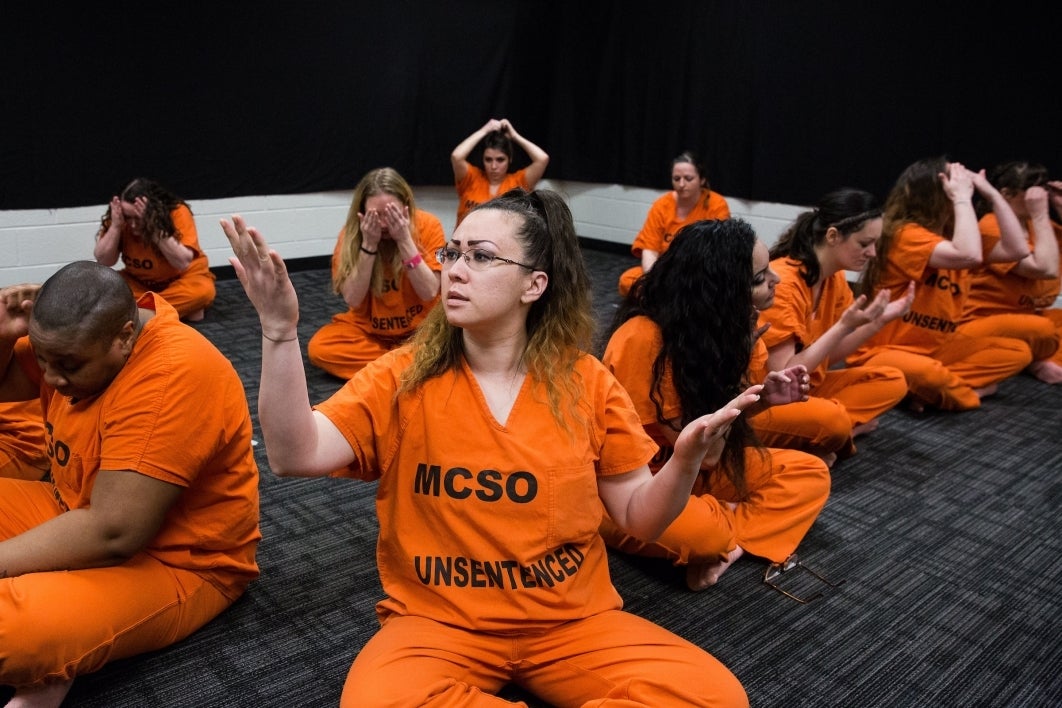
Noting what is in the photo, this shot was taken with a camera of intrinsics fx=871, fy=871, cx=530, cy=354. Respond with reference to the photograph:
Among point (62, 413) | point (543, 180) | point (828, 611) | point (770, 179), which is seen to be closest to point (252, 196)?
point (543, 180)

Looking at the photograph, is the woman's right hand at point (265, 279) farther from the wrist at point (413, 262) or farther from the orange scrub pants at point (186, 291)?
the orange scrub pants at point (186, 291)

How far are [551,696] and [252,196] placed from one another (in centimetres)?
474

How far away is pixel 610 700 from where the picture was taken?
143cm

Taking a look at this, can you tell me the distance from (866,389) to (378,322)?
6.55ft

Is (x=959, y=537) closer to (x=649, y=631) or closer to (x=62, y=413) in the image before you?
(x=649, y=631)

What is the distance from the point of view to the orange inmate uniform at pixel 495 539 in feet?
4.92

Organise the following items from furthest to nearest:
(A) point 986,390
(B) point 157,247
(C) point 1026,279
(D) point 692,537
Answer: (B) point 157,247 → (C) point 1026,279 → (A) point 986,390 → (D) point 692,537

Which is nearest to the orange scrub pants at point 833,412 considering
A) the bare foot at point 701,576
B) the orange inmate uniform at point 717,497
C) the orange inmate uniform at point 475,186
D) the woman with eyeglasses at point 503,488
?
the orange inmate uniform at point 717,497

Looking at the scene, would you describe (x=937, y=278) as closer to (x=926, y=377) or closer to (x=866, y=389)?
(x=926, y=377)

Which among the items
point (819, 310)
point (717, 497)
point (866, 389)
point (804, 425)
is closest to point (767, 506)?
point (717, 497)

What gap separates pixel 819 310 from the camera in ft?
9.84

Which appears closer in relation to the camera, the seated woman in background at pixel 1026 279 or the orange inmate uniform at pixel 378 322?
the orange inmate uniform at pixel 378 322

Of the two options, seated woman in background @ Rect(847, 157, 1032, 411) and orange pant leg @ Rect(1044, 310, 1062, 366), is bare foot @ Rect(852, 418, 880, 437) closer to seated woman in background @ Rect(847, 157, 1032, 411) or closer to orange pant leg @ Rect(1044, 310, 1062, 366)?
seated woman in background @ Rect(847, 157, 1032, 411)

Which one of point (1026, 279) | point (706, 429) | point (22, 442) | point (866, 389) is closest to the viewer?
point (706, 429)
